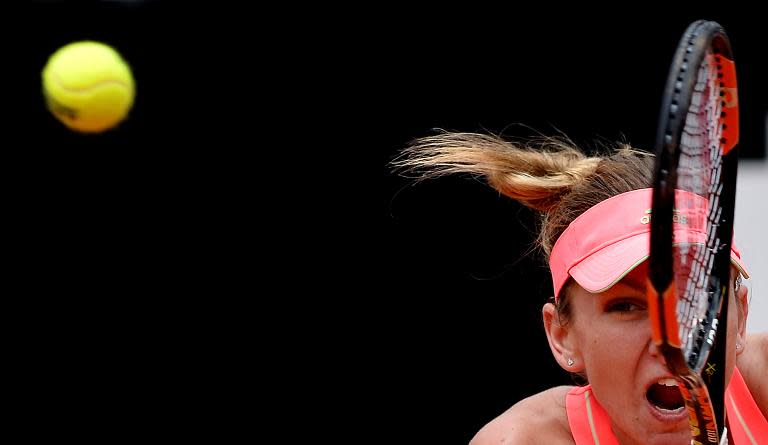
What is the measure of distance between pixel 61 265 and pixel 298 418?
2.74 ft

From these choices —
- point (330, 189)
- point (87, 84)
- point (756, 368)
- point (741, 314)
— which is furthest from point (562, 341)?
point (87, 84)

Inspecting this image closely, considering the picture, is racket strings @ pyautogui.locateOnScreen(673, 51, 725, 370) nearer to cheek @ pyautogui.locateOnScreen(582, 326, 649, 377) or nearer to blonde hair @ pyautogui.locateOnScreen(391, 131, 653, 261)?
cheek @ pyautogui.locateOnScreen(582, 326, 649, 377)

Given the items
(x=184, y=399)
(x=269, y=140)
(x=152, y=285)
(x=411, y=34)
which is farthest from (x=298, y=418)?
(x=411, y=34)

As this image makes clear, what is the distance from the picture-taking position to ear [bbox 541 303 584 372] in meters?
2.08

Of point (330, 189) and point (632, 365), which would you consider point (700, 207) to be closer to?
point (632, 365)

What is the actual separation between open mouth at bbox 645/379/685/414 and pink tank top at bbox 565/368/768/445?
17 centimetres

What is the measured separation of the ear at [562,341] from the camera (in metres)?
2.08

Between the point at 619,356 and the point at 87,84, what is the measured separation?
6.64ft

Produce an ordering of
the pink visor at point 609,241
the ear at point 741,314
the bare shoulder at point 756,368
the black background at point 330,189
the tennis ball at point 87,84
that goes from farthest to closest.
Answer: the black background at point 330,189 → the tennis ball at point 87,84 → the bare shoulder at point 756,368 → the ear at point 741,314 → the pink visor at point 609,241

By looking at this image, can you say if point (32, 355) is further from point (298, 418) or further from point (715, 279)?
point (715, 279)

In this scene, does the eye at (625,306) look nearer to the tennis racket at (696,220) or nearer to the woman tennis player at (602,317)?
the woman tennis player at (602,317)

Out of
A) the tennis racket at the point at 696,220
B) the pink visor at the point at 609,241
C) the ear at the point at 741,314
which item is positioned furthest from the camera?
the ear at the point at 741,314

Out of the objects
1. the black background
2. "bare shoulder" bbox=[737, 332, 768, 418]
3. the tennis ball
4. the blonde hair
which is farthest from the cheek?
the tennis ball

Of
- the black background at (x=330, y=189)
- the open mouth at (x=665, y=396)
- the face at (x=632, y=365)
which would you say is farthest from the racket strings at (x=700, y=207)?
the black background at (x=330, y=189)
